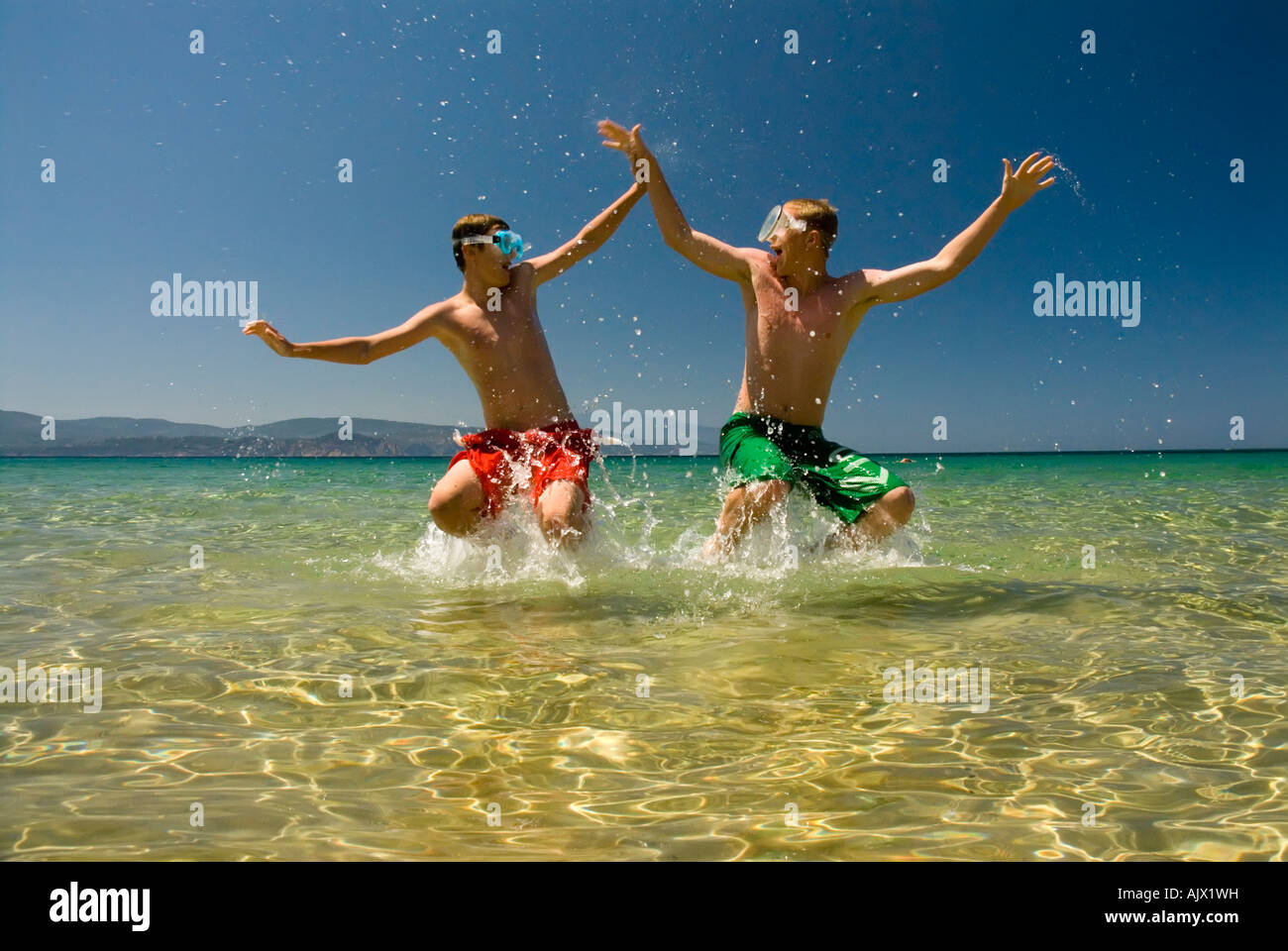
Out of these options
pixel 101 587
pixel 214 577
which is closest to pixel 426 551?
pixel 214 577

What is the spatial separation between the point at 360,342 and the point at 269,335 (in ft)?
1.63

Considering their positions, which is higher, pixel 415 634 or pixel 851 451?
pixel 851 451

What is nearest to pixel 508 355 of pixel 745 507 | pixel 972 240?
pixel 745 507

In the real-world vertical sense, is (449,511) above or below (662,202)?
below

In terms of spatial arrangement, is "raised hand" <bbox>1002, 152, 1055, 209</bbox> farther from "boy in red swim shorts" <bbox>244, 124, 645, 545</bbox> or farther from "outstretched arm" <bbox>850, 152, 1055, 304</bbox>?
"boy in red swim shorts" <bbox>244, 124, 645, 545</bbox>

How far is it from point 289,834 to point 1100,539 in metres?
7.14

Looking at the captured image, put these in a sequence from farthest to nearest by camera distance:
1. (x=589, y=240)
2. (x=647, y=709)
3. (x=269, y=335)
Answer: (x=589, y=240), (x=269, y=335), (x=647, y=709)

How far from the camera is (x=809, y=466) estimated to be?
17.4 feet

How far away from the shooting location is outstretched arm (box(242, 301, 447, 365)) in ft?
16.7

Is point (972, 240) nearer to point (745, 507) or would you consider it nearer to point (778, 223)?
point (778, 223)

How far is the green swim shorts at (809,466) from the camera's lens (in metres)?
5.17

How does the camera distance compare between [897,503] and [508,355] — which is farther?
[508,355]
